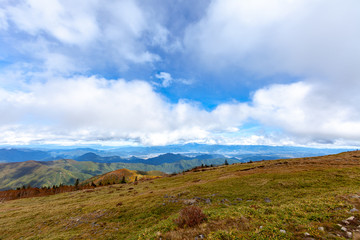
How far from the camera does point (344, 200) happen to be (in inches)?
520

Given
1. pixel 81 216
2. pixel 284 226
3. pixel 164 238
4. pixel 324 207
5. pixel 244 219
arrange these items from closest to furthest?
pixel 284 226, pixel 164 238, pixel 244 219, pixel 324 207, pixel 81 216

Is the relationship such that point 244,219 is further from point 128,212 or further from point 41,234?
point 41,234

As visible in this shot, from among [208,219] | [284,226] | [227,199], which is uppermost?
[284,226]

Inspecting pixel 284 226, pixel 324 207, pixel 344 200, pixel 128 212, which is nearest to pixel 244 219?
pixel 284 226

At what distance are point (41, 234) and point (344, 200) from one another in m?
37.1

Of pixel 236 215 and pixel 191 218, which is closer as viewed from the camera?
pixel 191 218

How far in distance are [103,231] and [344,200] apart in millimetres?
26509

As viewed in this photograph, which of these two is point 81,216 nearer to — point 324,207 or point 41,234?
point 41,234

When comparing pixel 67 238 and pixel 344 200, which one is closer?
pixel 344 200

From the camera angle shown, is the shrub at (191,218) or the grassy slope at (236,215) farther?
the shrub at (191,218)

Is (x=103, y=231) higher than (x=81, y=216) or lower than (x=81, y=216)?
higher

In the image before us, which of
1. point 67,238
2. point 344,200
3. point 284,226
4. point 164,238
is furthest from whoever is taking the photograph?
point 67,238

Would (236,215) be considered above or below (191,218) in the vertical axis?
above

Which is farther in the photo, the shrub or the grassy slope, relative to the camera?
the shrub
